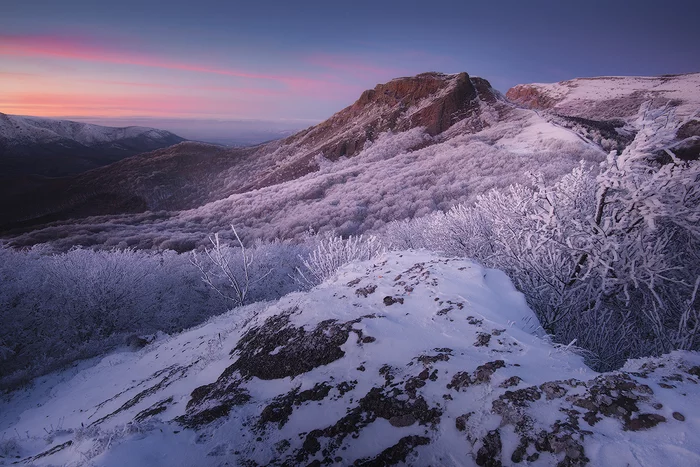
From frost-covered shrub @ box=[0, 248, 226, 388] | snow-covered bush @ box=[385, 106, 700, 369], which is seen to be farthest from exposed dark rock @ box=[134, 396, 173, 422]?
frost-covered shrub @ box=[0, 248, 226, 388]

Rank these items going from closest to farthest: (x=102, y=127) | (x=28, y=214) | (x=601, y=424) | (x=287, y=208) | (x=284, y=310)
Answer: (x=601, y=424) < (x=284, y=310) < (x=287, y=208) < (x=28, y=214) < (x=102, y=127)

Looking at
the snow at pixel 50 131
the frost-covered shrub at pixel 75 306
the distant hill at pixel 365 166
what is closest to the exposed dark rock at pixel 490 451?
the distant hill at pixel 365 166

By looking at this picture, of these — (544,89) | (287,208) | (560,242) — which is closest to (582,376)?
(560,242)

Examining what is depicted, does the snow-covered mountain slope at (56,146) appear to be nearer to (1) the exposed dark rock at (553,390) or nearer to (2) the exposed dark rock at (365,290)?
(2) the exposed dark rock at (365,290)

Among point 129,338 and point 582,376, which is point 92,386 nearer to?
point 129,338

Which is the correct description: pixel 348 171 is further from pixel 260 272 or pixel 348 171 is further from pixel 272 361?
pixel 272 361

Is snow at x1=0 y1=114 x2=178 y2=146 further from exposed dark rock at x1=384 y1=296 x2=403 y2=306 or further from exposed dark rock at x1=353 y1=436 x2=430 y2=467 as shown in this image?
exposed dark rock at x1=353 y1=436 x2=430 y2=467
